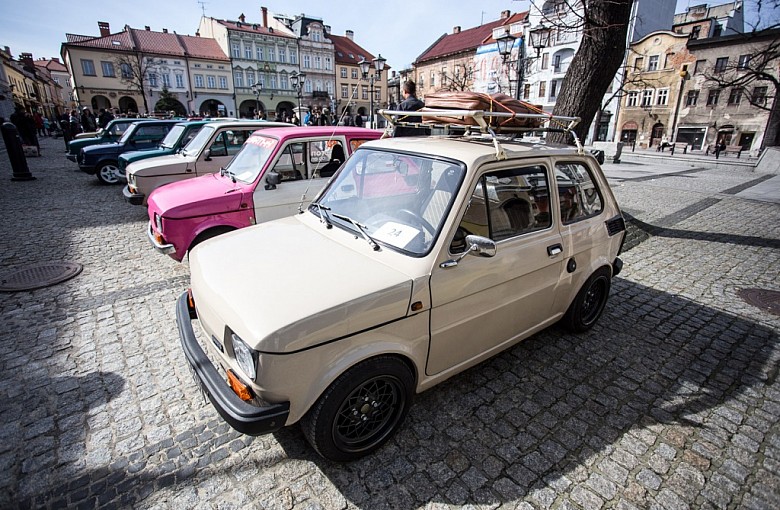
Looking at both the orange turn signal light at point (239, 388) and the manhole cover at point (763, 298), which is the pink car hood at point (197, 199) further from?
the manhole cover at point (763, 298)

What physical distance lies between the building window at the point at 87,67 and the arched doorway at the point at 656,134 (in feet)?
214

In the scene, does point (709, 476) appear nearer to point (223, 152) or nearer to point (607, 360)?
point (607, 360)

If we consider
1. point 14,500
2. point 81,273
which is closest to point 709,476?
point 14,500

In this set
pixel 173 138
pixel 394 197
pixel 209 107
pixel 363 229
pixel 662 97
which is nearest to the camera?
pixel 363 229

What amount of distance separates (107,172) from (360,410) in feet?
44.2

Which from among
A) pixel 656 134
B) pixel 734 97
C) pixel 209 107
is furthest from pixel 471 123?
pixel 209 107

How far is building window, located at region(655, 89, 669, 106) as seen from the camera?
40.9m

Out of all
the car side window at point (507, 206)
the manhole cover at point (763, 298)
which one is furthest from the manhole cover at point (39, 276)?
the manhole cover at point (763, 298)

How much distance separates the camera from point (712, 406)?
10.7ft

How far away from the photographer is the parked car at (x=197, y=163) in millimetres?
7469

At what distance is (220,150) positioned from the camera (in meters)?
7.67

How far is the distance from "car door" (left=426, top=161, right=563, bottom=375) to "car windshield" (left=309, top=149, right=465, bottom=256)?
7.6 inches

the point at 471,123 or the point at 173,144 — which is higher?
the point at 471,123

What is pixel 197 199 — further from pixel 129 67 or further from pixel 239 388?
pixel 129 67
